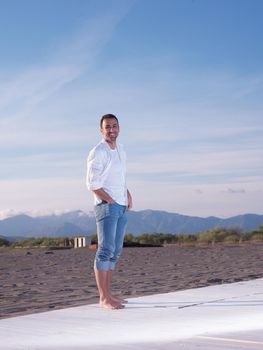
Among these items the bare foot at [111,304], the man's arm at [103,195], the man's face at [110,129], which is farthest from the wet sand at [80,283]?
the man's face at [110,129]

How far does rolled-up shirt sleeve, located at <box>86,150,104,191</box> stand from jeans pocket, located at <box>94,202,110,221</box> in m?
0.16

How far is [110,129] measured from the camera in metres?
6.05

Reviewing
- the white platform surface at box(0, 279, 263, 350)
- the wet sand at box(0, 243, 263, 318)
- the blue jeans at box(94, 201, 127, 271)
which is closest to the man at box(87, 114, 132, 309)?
the blue jeans at box(94, 201, 127, 271)

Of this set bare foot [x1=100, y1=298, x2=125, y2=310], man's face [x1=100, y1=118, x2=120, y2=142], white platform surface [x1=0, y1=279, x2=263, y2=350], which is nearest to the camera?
white platform surface [x1=0, y1=279, x2=263, y2=350]

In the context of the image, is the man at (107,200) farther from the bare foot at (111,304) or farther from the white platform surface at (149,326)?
the white platform surface at (149,326)

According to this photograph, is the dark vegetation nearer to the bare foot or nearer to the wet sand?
the wet sand

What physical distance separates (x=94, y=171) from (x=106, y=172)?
0.12 m

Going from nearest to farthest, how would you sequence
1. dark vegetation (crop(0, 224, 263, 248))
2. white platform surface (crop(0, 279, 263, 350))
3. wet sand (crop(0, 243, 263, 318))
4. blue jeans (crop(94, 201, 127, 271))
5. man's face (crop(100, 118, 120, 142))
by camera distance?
white platform surface (crop(0, 279, 263, 350))
blue jeans (crop(94, 201, 127, 271))
man's face (crop(100, 118, 120, 142))
wet sand (crop(0, 243, 263, 318))
dark vegetation (crop(0, 224, 263, 248))

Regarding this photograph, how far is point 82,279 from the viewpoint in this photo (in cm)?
978

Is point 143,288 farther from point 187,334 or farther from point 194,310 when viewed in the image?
point 187,334

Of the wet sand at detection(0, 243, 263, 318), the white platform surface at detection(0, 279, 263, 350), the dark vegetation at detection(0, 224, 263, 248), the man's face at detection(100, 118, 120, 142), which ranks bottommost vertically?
the white platform surface at detection(0, 279, 263, 350)

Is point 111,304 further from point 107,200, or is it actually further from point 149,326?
point 149,326

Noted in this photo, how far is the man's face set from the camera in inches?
238

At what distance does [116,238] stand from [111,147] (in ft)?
2.58
